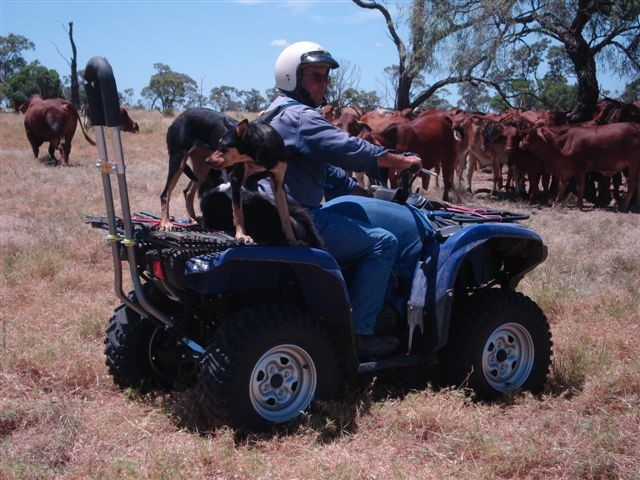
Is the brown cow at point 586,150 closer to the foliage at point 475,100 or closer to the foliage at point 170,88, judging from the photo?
the foliage at point 475,100

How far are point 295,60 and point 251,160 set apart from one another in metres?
0.74

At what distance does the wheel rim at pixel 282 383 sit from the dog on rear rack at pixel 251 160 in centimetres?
60

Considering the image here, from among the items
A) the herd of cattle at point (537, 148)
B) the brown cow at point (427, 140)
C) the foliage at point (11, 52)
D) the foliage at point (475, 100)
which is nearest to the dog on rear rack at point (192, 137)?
the herd of cattle at point (537, 148)

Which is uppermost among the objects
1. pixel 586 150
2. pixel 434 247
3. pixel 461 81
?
pixel 461 81

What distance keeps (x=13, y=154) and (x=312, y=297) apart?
58.7ft

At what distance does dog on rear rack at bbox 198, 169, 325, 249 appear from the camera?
3756 mm

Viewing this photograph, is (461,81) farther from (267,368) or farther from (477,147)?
(267,368)

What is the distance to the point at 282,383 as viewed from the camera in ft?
12.6

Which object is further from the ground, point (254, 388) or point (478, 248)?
point (478, 248)

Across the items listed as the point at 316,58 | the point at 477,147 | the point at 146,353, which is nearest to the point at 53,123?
the point at 477,147

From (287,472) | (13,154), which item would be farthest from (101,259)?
(13,154)

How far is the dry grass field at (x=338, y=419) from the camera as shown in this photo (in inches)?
136

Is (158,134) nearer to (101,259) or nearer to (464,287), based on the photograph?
(101,259)

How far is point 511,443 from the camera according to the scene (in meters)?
3.69
